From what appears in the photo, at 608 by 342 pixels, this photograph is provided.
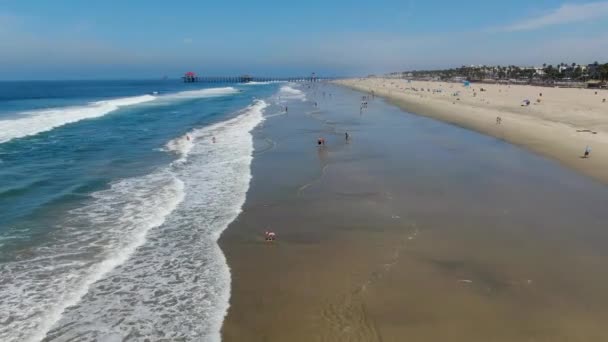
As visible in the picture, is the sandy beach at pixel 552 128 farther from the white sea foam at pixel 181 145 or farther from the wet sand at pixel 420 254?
the white sea foam at pixel 181 145

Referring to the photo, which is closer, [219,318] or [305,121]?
[219,318]

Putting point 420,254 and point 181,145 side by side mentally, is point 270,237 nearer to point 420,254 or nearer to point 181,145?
point 420,254

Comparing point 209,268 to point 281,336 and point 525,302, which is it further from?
point 525,302

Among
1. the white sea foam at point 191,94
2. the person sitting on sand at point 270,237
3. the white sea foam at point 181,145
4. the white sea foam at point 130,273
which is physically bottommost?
the white sea foam at point 130,273

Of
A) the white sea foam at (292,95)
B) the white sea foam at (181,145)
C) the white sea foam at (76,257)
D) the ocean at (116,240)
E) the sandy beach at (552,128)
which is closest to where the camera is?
the ocean at (116,240)

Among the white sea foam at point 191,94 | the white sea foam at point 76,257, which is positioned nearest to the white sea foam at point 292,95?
the white sea foam at point 191,94

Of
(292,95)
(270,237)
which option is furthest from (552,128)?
(292,95)

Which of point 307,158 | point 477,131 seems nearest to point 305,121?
point 477,131

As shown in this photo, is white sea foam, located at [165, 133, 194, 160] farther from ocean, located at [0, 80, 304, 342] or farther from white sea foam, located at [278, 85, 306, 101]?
white sea foam, located at [278, 85, 306, 101]
